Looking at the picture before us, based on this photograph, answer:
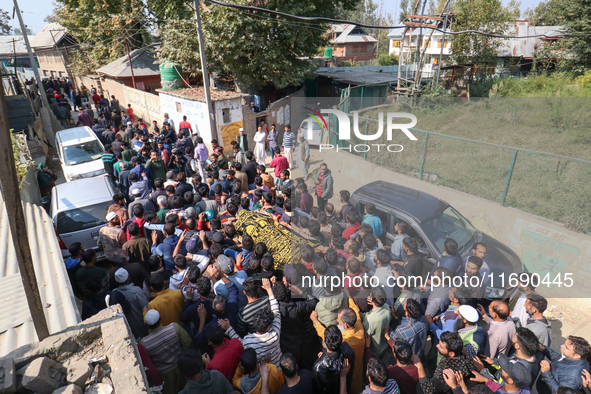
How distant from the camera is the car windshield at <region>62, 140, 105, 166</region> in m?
10.1

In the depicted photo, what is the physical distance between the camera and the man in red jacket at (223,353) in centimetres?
325

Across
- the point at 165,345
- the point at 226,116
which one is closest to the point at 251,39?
the point at 226,116

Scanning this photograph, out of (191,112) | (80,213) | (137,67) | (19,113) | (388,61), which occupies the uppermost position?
(137,67)

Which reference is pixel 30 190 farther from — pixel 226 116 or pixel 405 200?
pixel 405 200

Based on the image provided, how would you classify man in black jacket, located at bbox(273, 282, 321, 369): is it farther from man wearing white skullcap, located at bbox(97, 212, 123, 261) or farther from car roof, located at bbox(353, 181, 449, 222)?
man wearing white skullcap, located at bbox(97, 212, 123, 261)

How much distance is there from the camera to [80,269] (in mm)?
4480

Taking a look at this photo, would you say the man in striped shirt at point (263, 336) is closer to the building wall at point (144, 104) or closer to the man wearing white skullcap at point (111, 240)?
the man wearing white skullcap at point (111, 240)

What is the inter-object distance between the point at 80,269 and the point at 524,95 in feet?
68.8

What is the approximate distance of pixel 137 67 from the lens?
2205 centimetres

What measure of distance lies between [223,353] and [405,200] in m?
4.03

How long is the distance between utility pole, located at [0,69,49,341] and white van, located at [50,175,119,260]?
4227mm

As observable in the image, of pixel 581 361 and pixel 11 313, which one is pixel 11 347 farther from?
pixel 581 361

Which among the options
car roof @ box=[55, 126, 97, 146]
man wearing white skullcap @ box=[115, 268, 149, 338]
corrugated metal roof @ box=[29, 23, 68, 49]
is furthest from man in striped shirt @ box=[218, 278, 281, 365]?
corrugated metal roof @ box=[29, 23, 68, 49]

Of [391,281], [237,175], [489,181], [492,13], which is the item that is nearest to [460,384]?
[391,281]
